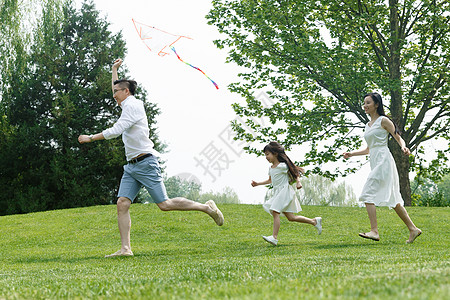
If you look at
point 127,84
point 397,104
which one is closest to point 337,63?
point 397,104

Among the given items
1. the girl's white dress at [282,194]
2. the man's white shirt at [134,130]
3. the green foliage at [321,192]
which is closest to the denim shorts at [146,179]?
the man's white shirt at [134,130]

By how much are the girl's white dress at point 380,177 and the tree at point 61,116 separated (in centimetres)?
1851

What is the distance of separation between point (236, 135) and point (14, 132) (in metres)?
13.0

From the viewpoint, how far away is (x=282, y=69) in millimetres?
19344

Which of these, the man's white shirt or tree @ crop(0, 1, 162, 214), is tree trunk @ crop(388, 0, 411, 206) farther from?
the man's white shirt

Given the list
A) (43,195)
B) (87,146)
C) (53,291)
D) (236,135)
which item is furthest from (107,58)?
(53,291)

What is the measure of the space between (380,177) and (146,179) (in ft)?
12.9

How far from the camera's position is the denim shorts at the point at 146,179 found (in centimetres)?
698

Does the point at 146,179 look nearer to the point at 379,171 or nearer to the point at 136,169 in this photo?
the point at 136,169

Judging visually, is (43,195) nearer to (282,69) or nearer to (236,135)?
(236,135)

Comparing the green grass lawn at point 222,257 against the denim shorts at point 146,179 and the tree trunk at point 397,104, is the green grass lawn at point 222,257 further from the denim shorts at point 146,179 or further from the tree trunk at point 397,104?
the tree trunk at point 397,104

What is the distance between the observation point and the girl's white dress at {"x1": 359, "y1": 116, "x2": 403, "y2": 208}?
7.88 metres

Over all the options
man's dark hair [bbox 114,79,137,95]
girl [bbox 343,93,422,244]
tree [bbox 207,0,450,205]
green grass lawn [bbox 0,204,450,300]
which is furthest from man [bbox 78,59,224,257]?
tree [bbox 207,0,450,205]

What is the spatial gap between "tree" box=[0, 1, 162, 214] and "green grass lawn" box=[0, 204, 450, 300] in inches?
317
